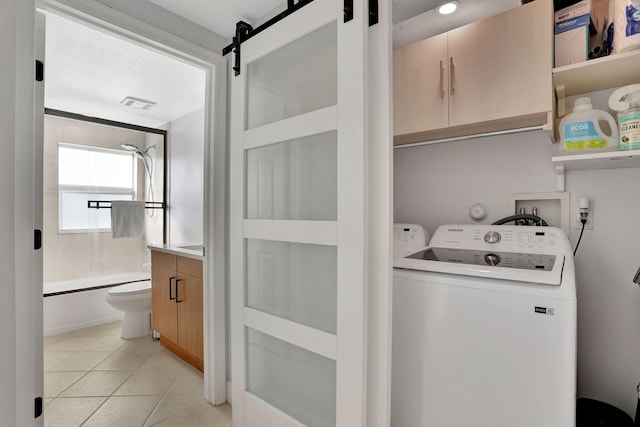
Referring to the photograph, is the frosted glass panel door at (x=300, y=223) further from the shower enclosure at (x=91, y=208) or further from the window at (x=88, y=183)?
the window at (x=88, y=183)

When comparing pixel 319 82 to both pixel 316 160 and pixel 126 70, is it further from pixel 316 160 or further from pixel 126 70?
pixel 126 70

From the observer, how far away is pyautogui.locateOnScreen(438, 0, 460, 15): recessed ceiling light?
1592 mm

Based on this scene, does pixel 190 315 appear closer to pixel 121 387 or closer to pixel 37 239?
pixel 121 387

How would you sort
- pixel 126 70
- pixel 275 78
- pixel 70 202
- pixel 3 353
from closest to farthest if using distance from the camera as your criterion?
pixel 3 353
pixel 275 78
pixel 126 70
pixel 70 202

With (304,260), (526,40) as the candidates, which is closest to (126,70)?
(304,260)

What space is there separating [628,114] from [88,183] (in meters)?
4.38

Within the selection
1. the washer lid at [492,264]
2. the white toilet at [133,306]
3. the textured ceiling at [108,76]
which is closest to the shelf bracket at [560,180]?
the washer lid at [492,264]

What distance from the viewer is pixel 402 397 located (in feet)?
4.23

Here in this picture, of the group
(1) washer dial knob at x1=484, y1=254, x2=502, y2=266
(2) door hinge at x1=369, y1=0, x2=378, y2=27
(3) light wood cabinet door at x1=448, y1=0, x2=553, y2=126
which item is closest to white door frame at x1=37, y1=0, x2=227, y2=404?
(2) door hinge at x1=369, y1=0, x2=378, y2=27

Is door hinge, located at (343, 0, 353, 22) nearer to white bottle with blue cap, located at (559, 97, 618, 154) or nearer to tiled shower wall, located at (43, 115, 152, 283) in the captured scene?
white bottle with blue cap, located at (559, 97, 618, 154)

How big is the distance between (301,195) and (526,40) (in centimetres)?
115

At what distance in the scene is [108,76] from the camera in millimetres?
2611

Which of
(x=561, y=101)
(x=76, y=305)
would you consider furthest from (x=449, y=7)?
(x=76, y=305)

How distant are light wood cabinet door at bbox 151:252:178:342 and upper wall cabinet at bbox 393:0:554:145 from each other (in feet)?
7.03
